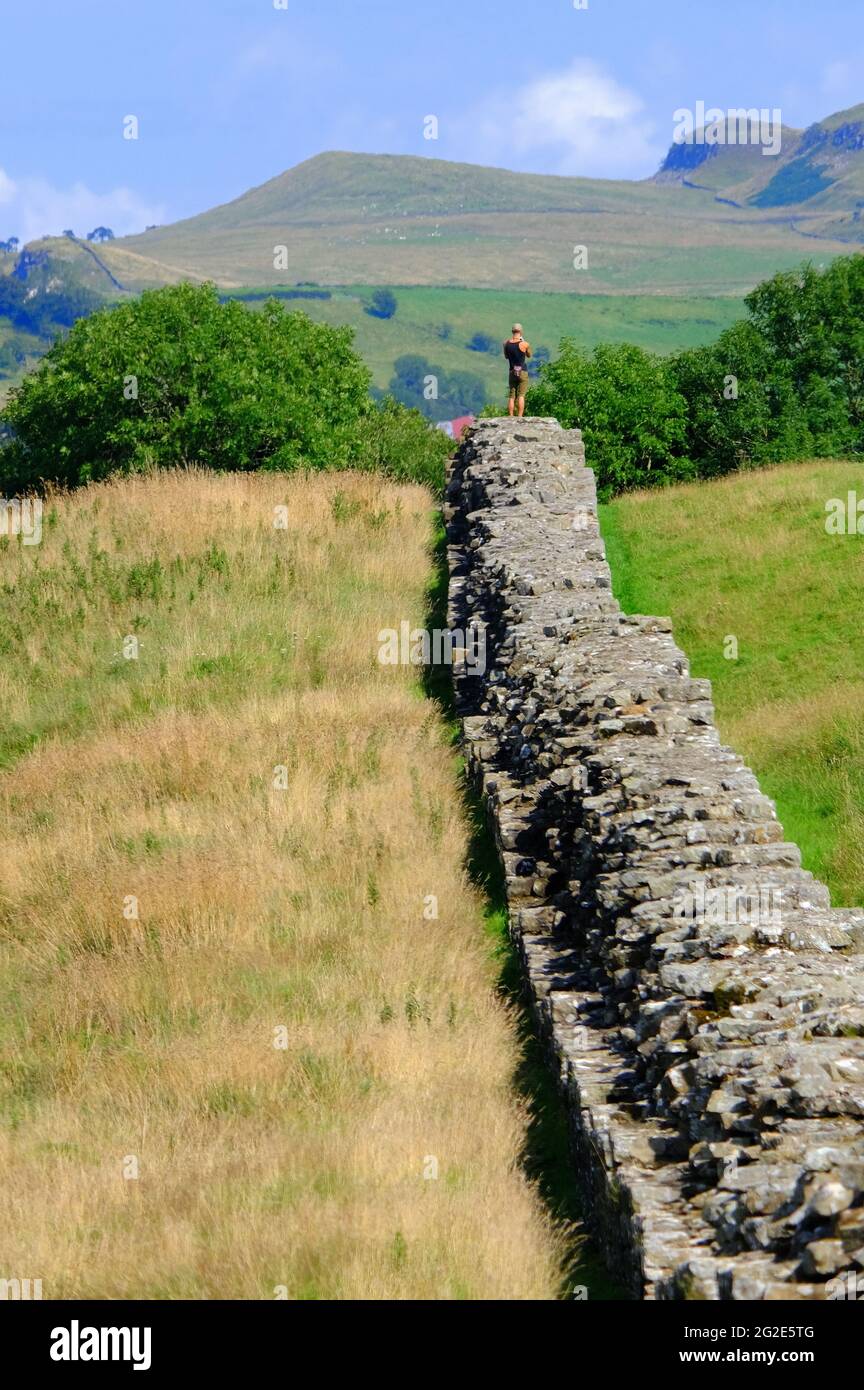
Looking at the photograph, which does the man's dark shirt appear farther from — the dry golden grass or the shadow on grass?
the shadow on grass

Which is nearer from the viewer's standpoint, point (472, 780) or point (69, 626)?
point (472, 780)

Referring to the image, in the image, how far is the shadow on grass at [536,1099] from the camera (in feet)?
24.9

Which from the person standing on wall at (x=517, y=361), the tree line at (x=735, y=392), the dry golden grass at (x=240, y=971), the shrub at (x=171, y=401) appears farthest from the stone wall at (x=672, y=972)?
the tree line at (x=735, y=392)

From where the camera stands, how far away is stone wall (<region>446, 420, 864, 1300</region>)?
21.0 feet

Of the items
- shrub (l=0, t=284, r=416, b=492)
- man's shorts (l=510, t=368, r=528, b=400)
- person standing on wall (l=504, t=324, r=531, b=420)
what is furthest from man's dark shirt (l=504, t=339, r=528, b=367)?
shrub (l=0, t=284, r=416, b=492)

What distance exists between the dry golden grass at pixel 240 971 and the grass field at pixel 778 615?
445 cm

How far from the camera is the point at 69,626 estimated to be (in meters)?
22.5

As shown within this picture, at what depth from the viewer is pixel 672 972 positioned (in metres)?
8.55

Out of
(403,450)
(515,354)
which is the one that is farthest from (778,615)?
(403,450)

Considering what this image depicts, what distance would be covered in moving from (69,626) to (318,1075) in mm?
14550

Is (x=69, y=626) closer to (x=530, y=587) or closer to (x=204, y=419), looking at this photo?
(x=530, y=587)

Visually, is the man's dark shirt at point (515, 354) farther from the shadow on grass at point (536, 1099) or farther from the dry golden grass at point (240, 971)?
the shadow on grass at point (536, 1099)

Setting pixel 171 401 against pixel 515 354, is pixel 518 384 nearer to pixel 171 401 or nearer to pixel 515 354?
pixel 515 354
